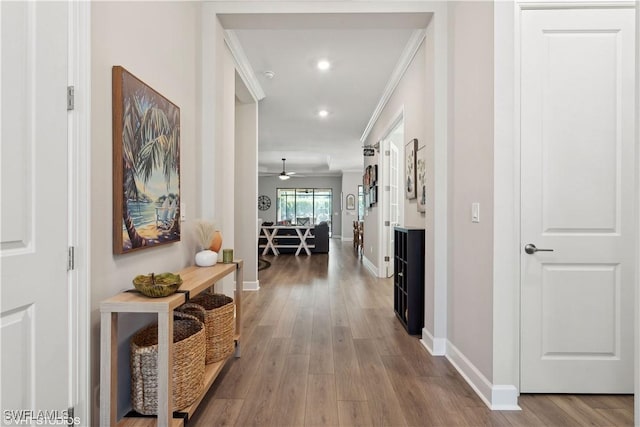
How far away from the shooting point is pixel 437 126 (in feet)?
8.23

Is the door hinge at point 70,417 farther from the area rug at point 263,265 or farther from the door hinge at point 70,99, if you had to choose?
the area rug at point 263,265

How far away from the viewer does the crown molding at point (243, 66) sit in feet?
9.96

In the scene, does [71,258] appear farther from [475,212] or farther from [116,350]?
[475,212]

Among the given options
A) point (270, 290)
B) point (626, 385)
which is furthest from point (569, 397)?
point (270, 290)

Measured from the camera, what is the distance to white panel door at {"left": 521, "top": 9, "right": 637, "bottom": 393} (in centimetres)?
190

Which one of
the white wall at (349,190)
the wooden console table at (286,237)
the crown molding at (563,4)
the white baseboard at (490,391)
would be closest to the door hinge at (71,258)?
the white baseboard at (490,391)

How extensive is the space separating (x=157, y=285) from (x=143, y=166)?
0.64 metres

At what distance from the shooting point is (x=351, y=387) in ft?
6.65

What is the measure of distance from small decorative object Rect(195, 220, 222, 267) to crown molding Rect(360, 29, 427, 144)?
2.35 metres

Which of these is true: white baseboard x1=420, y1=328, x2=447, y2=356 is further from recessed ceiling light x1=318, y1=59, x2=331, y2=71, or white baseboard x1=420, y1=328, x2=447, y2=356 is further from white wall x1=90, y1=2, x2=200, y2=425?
recessed ceiling light x1=318, y1=59, x2=331, y2=71

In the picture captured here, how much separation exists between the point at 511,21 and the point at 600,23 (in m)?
0.53

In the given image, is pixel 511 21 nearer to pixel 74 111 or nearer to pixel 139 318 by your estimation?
pixel 74 111

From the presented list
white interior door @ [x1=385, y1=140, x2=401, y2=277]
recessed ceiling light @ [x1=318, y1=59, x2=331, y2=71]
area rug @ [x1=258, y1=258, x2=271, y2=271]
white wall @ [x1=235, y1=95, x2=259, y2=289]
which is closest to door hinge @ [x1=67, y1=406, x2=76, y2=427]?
white wall @ [x1=235, y1=95, x2=259, y2=289]

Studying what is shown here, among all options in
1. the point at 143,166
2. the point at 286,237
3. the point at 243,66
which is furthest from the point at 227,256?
the point at 286,237
